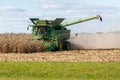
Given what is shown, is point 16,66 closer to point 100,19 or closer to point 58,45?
point 58,45

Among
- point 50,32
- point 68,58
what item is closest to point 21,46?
point 50,32

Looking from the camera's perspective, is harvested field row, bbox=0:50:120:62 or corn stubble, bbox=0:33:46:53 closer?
harvested field row, bbox=0:50:120:62

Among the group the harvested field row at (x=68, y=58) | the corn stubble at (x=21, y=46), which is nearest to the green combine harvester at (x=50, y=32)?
the corn stubble at (x=21, y=46)

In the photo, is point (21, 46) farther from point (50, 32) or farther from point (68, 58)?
point (68, 58)

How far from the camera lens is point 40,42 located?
39719mm

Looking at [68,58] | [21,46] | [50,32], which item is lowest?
[21,46]

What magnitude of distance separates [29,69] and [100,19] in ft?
59.9

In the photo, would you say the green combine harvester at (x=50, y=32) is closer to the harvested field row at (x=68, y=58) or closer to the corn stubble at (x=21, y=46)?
the corn stubble at (x=21, y=46)

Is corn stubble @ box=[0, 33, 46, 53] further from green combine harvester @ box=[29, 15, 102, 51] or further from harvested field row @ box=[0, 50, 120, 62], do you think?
harvested field row @ box=[0, 50, 120, 62]

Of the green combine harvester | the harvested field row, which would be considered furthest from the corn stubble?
the harvested field row

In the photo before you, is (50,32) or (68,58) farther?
(50,32)

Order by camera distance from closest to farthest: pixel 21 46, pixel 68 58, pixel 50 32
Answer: pixel 68 58
pixel 21 46
pixel 50 32

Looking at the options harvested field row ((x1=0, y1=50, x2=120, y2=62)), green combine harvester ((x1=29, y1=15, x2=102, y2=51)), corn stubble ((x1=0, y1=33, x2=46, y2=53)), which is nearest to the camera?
harvested field row ((x1=0, y1=50, x2=120, y2=62))

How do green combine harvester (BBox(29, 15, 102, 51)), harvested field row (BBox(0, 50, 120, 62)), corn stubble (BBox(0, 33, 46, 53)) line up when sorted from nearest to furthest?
harvested field row (BBox(0, 50, 120, 62)) < corn stubble (BBox(0, 33, 46, 53)) < green combine harvester (BBox(29, 15, 102, 51))
